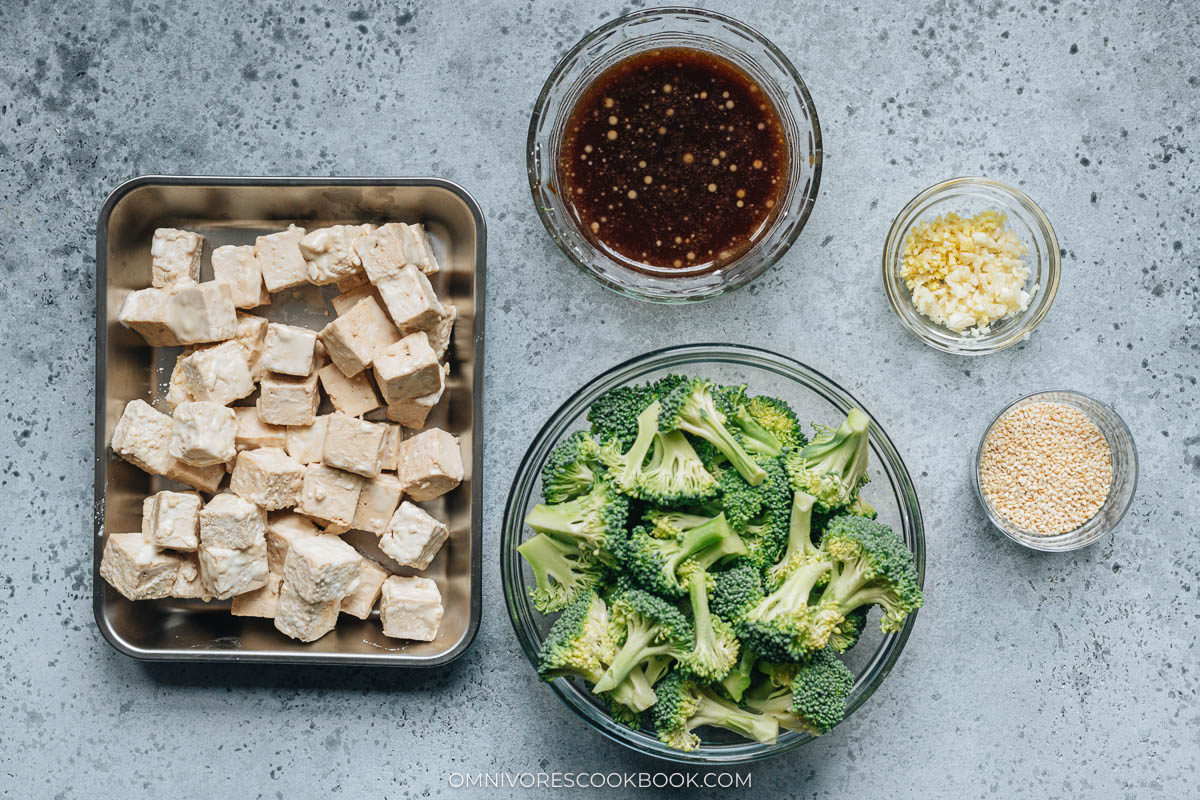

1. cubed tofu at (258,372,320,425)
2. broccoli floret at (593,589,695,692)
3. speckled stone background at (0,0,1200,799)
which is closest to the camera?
broccoli floret at (593,589,695,692)

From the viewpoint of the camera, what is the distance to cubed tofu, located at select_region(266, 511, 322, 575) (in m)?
2.21

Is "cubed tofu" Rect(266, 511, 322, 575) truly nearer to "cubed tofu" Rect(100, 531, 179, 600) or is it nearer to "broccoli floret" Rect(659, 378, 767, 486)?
"cubed tofu" Rect(100, 531, 179, 600)

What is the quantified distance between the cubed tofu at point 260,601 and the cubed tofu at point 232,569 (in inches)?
1.5

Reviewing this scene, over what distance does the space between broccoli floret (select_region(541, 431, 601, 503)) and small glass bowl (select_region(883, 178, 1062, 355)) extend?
33.6 inches

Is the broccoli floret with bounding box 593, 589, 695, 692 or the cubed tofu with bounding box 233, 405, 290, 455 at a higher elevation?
the cubed tofu with bounding box 233, 405, 290, 455

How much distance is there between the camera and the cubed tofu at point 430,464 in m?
2.16

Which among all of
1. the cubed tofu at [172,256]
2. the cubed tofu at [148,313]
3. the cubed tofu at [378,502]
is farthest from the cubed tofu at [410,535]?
the cubed tofu at [172,256]

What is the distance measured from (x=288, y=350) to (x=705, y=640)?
117 centimetres

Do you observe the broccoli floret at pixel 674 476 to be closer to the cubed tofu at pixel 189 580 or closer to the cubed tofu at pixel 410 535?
the cubed tofu at pixel 410 535

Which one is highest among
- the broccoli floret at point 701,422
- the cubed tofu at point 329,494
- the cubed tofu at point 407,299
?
the cubed tofu at point 407,299

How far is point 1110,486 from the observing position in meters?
2.28

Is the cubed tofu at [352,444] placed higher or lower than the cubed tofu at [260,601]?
higher

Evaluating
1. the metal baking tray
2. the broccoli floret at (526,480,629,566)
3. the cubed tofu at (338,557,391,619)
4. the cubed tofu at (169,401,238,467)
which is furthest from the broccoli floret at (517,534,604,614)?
the cubed tofu at (169,401,238,467)

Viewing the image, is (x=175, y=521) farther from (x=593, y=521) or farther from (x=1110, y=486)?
(x=1110, y=486)
